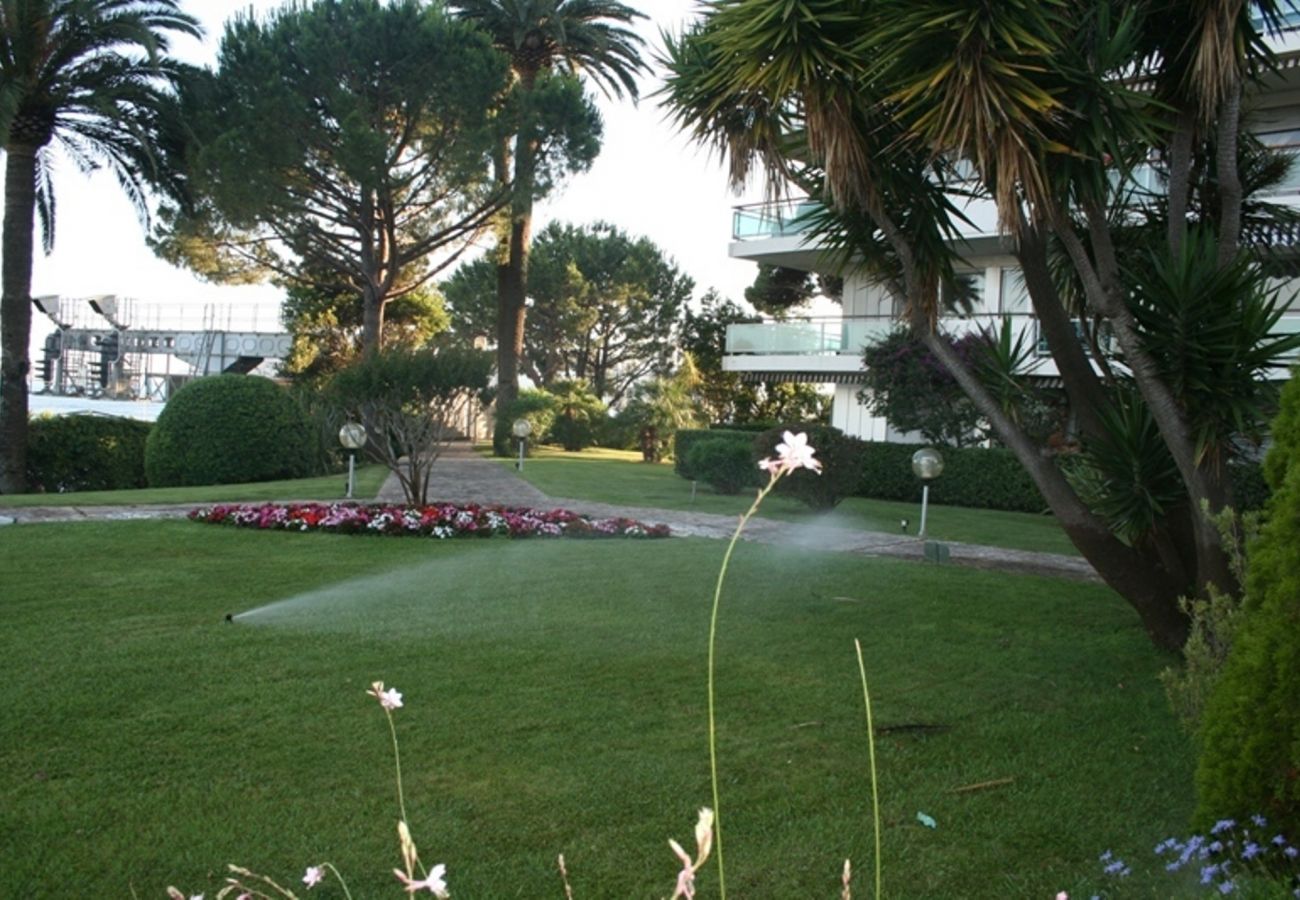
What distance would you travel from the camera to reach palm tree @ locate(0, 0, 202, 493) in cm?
1953

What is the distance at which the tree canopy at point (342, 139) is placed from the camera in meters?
26.4

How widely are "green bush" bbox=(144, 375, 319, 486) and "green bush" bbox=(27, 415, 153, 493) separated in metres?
1.56

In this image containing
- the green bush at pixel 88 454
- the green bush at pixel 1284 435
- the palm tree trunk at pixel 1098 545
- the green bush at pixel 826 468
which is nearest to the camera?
the green bush at pixel 1284 435

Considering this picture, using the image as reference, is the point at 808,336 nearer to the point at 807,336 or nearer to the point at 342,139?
the point at 807,336

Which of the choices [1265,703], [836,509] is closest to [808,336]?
[836,509]

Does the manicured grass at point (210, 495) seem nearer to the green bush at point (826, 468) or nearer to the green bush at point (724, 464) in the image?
the green bush at point (724, 464)

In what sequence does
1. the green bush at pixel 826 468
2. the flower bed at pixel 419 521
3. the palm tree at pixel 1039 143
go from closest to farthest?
the palm tree at pixel 1039 143
the flower bed at pixel 419 521
the green bush at pixel 826 468

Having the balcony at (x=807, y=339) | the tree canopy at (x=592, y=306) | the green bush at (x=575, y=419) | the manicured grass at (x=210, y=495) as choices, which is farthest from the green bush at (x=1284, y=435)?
the tree canopy at (x=592, y=306)

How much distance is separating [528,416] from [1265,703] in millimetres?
31288

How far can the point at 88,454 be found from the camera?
69.6 feet

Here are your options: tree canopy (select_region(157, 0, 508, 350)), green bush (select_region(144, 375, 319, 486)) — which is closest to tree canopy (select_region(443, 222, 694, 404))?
tree canopy (select_region(157, 0, 508, 350))

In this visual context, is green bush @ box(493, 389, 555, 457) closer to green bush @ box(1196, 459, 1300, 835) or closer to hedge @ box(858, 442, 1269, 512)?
hedge @ box(858, 442, 1269, 512)

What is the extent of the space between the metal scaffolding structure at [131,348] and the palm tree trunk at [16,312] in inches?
347

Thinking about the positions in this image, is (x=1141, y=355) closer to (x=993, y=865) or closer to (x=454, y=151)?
(x=993, y=865)
